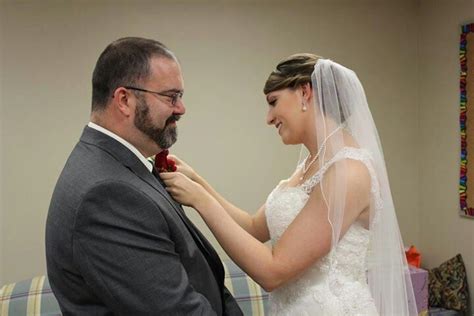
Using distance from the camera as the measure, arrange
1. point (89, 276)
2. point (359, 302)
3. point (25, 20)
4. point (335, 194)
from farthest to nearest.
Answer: point (25, 20), point (359, 302), point (335, 194), point (89, 276)

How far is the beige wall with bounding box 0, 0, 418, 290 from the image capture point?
3207 mm

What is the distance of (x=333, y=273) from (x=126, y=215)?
89 cm

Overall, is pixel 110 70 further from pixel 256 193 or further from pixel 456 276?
pixel 456 276

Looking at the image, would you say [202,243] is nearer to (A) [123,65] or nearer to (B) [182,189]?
(B) [182,189]

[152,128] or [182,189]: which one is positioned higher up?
[152,128]

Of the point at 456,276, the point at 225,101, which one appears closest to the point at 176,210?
the point at 225,101

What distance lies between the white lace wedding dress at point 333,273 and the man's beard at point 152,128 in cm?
59

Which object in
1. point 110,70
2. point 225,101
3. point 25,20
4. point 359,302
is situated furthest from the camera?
point 225,101

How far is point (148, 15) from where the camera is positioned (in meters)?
3.33

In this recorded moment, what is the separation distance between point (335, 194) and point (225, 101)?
1.89 metres

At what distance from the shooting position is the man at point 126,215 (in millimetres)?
1169

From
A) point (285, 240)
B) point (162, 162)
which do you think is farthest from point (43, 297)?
point (285, 240)

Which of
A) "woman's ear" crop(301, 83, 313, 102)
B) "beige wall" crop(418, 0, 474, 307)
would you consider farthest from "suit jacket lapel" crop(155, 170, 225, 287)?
"beige wall" crop(418, 0, 474, 307)

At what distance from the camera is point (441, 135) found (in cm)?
360
